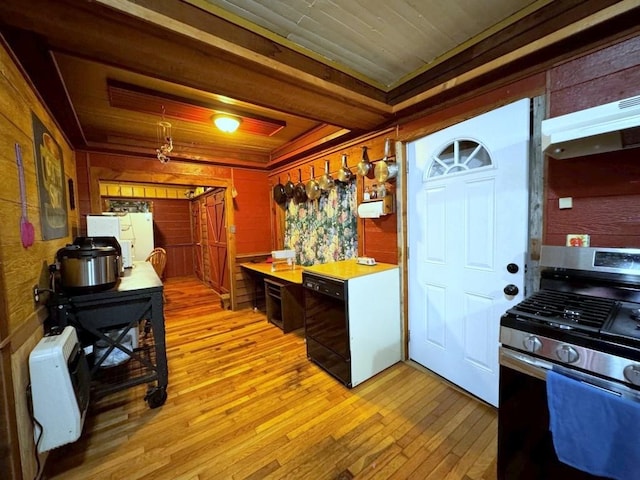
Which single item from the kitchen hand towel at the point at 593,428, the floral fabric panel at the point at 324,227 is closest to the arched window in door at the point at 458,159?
the floral fabric panel at the point at 324,227

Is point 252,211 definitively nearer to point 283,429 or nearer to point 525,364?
point 283,429

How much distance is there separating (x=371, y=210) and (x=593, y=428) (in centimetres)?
191

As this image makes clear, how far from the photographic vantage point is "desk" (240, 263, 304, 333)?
3277 millimetres

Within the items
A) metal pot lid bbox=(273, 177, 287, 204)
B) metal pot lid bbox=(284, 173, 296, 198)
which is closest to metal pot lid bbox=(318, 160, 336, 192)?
metal pot lid bbox=(284, 173, 296, 198)

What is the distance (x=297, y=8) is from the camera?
4.81 ft

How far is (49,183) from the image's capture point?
194cm

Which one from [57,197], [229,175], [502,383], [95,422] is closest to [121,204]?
[229,175]

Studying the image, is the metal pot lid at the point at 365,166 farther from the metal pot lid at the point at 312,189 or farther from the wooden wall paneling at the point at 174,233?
the wooden wall paneling at the point at 174,233

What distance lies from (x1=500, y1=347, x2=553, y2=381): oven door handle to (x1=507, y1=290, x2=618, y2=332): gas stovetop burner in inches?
6.2

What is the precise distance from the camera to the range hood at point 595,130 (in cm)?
105

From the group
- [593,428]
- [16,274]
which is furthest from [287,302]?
[593,428]

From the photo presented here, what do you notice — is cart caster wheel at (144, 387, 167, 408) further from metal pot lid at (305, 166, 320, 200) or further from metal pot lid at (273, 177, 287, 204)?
Answer: metal pot lid at (273, 177, 287, 204)

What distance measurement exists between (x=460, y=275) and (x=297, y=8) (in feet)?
6.63

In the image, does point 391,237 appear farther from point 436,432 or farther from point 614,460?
point 614,460
